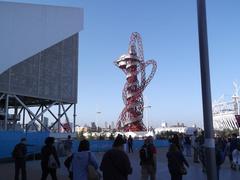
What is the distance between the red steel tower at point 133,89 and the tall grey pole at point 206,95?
68.3 m

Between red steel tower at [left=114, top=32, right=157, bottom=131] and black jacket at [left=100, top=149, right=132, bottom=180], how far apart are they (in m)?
68.7

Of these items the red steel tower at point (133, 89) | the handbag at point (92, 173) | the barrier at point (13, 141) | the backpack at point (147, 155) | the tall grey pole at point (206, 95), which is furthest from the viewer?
the red steel tower at point (133, 89)

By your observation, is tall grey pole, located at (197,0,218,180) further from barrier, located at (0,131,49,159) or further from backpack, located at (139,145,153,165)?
barrier, located at (0,131,49,159)

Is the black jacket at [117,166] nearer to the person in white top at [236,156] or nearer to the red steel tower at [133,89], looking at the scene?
the person in white top at [236,156]

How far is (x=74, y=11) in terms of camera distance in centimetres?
4306

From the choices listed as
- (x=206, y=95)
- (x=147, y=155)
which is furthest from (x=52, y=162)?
(x=206, y=95)

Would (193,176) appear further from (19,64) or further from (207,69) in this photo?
(19,64)

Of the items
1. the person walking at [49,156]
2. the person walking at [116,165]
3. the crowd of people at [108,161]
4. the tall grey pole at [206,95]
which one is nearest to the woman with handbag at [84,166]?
the crowd of people at [108,161]

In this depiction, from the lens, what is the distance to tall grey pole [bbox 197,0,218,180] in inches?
259

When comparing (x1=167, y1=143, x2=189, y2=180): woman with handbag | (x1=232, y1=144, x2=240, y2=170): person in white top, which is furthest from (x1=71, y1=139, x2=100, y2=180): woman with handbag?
(x1=232, y1=144, x2=240, y2=170): person in white top

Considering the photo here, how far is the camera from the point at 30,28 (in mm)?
39094

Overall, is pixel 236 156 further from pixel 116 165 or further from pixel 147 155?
pixel 116 165

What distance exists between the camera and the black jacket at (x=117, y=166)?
265 inches

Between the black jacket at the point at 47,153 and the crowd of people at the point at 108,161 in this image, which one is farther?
the black jacket at the point at 47,153
